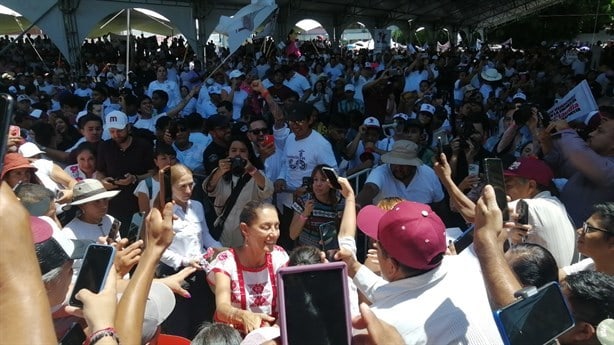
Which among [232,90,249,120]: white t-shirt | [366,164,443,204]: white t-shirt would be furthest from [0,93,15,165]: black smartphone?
[232,90,249,120]: white t-shirt

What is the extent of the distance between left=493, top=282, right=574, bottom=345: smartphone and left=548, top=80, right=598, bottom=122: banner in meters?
2.90

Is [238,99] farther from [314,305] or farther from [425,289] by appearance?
[314,305]

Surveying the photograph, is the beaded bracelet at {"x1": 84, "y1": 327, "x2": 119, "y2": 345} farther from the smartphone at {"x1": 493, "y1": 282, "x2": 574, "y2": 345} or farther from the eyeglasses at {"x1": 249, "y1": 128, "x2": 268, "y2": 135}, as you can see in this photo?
the eyeglasses at {"x1": 249, "y1": 128, "x2": 268, "y2": 135}

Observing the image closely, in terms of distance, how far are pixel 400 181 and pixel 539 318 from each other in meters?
2.50

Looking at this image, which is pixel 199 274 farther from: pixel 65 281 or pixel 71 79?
pixel 71 79

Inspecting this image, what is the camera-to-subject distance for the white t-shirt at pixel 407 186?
13.0 ft

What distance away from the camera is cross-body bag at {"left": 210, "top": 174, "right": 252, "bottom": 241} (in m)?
3.97

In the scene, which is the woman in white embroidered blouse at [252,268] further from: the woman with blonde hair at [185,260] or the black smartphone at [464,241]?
the black smartphone at [464,241]

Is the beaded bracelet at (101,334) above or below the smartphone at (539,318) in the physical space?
above

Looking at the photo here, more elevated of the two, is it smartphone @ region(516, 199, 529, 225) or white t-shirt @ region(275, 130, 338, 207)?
white t-shirt @ region(275, 130, 338, 207)

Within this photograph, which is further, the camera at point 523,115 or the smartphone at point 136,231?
the camera at point 523,115

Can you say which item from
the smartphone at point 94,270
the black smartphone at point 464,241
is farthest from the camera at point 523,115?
the smartphone at point 94,270

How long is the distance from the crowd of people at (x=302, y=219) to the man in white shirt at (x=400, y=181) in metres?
0.01

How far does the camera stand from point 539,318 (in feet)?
5.06
